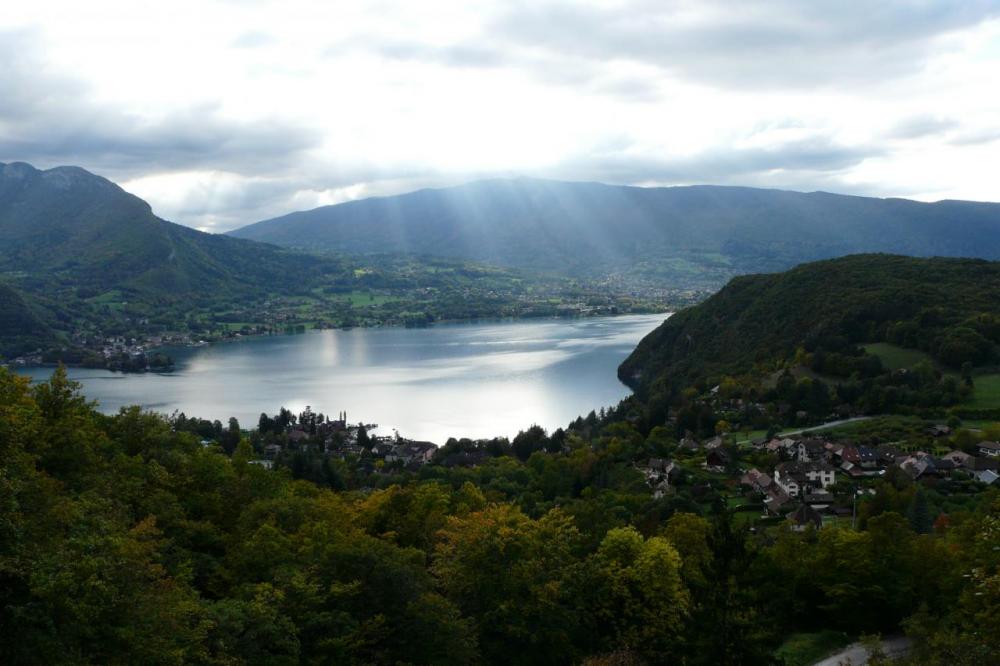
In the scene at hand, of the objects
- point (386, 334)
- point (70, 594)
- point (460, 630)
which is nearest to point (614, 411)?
point (460, 630)

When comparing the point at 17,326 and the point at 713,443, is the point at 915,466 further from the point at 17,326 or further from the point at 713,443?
the point at 17,326

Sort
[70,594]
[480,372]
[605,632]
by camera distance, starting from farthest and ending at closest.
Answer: [480,372] < [605,632] < [70,594]

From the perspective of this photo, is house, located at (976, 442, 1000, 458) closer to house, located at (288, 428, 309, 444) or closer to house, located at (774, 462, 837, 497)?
house, located at (774, 462, 837, 497)

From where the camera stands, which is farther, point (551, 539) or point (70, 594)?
point (551, 539)

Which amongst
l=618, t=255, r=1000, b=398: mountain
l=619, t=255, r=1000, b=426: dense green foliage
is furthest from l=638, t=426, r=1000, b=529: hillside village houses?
l=618, t=255, r=1000, b=398: mountain

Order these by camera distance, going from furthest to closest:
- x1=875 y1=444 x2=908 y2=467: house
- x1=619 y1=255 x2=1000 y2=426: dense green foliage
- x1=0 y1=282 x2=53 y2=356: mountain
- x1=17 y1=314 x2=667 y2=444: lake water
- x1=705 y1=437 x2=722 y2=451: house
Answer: x1=0 y1=282 x2=53 y2=356: mountain
x1=17 y1=314 x2=667 y2=444: lake water
x1=619 y1=255 x2=1000 y2=426: dense green foliage
x1=705 y1=437 x2=722 y2=451: house
x1=875 y1=444 x2=908 y2=467: house

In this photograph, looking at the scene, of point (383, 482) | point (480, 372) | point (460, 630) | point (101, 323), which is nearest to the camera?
point (460, 630)

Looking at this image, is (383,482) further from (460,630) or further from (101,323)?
(101,323)
